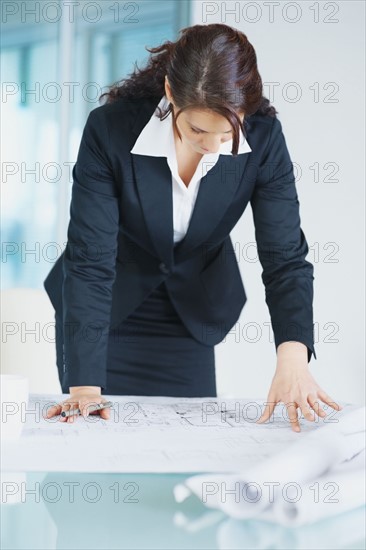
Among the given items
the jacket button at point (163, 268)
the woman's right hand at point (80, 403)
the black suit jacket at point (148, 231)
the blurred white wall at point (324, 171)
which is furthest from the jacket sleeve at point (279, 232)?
the blurred white wall at point (324, 171)

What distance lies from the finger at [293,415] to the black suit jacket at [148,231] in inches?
7.4

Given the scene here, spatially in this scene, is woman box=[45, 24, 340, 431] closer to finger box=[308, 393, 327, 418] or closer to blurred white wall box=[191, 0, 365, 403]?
finger box=[308, 393, 327, 418]

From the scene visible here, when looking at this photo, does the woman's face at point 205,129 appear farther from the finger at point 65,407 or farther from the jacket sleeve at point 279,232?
the finger at point 65,407

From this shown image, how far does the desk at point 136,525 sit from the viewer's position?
0.68 metres

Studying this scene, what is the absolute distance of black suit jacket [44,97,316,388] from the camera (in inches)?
58.4

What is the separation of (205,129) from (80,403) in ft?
1.70

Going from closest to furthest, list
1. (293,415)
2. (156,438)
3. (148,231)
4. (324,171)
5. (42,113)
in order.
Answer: (156,438) < (293,415) < (148,231) < (324,171) < (42,113)

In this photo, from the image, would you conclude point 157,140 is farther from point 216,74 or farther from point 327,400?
point 327,400

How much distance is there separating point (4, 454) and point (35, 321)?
1158 mm

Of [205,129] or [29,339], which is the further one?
[29,339]

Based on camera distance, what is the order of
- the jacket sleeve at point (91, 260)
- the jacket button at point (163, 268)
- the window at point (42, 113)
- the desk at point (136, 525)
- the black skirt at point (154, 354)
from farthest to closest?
the window at point (42, 113), the black skirt at point (154, 354), the jacket button at point (163, 268), the jacket sleeve at point (91, 260), the desk at point (136, 525)

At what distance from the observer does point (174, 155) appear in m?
1.59

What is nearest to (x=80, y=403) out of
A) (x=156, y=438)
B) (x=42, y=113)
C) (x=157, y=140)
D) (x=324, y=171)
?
(x=156, y=438)

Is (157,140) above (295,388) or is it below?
above
